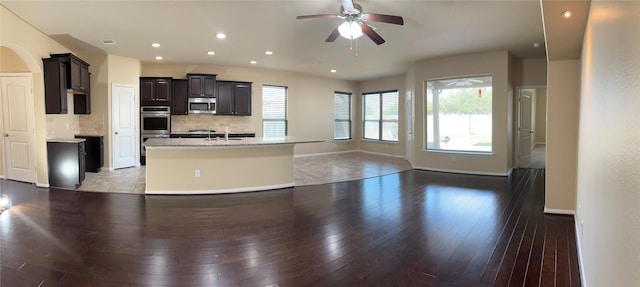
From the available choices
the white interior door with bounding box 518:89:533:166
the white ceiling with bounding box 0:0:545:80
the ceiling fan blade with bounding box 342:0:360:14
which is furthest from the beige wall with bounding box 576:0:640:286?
the white interior door with bounding box 518:89:533:166

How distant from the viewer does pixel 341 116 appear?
36.3 ft

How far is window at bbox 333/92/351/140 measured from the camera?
35.6 ft

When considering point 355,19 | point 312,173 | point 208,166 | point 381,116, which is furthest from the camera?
point 381,116

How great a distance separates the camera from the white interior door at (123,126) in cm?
718

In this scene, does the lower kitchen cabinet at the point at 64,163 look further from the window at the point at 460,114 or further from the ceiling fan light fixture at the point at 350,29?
the window at the point at 460,114

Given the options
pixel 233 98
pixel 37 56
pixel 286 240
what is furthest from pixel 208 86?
pixel 286 240

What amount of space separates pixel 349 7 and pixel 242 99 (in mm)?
5612

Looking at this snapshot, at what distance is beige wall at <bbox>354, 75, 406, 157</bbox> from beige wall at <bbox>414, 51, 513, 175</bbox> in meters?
2.13

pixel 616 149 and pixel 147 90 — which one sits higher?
pixel 147 90

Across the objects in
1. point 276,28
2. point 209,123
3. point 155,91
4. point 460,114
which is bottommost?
point 209,123

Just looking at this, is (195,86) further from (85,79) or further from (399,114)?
(399,114)

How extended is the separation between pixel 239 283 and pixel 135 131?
6.80 meters

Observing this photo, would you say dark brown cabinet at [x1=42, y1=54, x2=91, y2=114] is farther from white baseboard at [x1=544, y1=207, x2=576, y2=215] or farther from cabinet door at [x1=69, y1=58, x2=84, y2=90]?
white baseboard at [x1=544, y1=207, x2=576, y2=215]

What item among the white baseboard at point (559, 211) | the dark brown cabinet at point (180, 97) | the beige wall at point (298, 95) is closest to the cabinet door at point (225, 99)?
the beige wall at point (298, 95)
